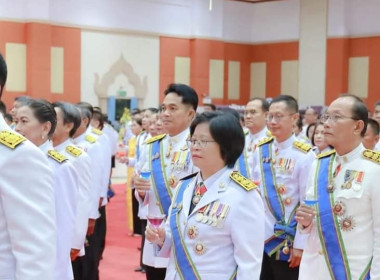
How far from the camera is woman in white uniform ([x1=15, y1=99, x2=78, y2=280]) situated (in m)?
3.23

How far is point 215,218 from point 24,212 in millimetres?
983

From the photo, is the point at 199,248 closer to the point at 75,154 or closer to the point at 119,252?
the point at 75,154

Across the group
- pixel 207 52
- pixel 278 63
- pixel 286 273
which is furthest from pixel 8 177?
pixel 278 63

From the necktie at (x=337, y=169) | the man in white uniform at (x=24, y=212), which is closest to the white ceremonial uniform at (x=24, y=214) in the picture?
the man in white uniform at (x=24, y=212)

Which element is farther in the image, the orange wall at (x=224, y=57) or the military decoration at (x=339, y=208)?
the orange wall at (x=224, y=57)

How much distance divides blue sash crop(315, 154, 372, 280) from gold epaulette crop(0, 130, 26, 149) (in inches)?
68.8

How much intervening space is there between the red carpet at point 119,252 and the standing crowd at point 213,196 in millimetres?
2154

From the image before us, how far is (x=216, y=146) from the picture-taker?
2770 mm

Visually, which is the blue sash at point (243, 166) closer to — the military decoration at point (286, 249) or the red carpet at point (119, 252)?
the military decoration at point (286, 249)

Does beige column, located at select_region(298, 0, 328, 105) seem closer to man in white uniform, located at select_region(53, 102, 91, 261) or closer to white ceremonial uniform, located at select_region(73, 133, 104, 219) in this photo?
white ceremonial uniform, located at select_region(73, 133, 104, 219)

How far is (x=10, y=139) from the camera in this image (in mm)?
1924

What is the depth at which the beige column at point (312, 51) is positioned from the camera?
16.9 m

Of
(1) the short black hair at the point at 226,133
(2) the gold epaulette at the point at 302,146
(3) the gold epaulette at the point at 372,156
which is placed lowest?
(2) the gold epaulette at the point at 302,146

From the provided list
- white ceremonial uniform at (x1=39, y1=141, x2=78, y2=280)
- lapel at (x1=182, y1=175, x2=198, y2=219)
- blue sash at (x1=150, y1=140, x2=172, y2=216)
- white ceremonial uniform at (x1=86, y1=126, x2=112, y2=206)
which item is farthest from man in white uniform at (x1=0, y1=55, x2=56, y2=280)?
white ceremonial uniform at (x1=86, y1=126, x2=112, y2=206)
